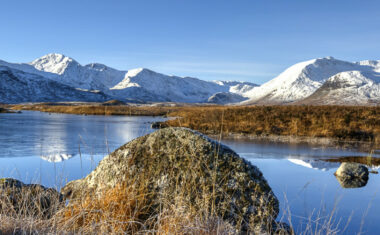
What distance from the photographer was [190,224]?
433 centimetres

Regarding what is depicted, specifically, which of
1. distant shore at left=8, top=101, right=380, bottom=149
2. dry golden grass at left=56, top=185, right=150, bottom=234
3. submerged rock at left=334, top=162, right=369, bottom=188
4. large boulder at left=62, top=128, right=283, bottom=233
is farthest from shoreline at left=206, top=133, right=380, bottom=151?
dry golden grass at left=56, top=185, right=150, bottom=234

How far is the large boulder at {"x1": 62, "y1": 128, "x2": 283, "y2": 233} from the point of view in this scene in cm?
545

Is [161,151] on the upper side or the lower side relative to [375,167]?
upper

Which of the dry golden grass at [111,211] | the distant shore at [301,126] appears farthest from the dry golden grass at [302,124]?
the dry golden grass at [111,211]

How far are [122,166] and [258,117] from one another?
2467cm

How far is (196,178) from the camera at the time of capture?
5660mm

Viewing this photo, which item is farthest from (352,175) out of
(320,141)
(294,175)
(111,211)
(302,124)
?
(302,124)

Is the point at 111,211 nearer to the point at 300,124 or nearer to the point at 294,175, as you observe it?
the point at 294,175

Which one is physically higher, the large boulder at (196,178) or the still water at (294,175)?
the large boulder at (196,178)

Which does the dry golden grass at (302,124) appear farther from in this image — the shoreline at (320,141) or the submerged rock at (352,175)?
the submerged rock at (352,175)

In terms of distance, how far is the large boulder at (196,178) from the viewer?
215 inches

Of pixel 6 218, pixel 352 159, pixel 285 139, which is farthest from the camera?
pixel 285 139

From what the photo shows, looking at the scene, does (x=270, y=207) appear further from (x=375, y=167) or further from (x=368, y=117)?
(x=368, y=117)

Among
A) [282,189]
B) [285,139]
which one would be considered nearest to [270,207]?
[282,189]
